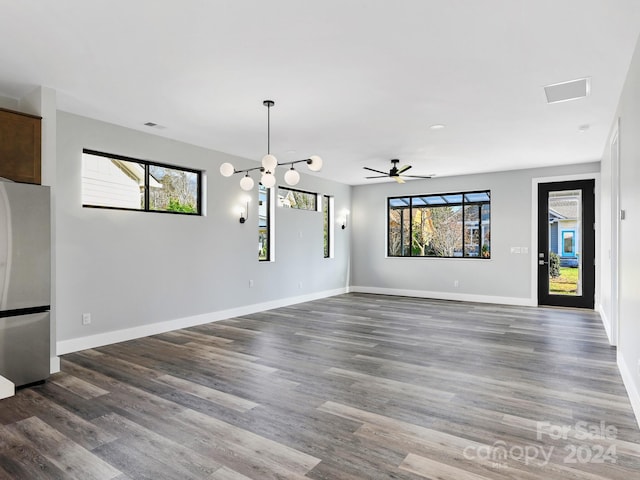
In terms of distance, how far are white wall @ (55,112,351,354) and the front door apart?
4673 millimetres

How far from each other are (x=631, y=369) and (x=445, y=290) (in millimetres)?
5592

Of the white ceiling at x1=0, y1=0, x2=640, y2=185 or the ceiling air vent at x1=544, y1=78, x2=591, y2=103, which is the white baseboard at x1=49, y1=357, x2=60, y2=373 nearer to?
the white ceiling at x1=0, y1=0, x2=640, y2=185

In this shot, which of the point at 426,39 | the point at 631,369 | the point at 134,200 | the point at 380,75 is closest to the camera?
the point at 426,39

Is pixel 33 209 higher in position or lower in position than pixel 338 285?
higher

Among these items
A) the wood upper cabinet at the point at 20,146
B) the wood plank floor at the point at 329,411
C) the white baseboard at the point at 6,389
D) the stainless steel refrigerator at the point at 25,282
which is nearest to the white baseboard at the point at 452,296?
the wood plank floor at the point at 329,411

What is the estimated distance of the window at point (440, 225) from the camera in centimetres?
837

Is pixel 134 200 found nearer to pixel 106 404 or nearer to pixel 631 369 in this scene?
pixel 106 404

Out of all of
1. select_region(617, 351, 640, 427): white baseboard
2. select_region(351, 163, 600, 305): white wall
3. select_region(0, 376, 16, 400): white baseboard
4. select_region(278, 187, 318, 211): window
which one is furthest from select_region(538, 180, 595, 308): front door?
select_region(0, 376, 16, 400): white baseboard

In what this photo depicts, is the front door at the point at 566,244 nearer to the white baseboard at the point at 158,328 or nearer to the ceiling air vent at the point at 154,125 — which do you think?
the white baseboard at the point at 158,328

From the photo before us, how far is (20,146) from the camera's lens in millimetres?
3617

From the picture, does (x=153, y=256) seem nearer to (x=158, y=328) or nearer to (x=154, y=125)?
(x=158, y=328)

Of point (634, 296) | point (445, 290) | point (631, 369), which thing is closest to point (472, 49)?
point (634, 296)

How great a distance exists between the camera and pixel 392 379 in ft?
11.7

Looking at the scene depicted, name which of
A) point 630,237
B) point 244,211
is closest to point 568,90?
point 630,237
